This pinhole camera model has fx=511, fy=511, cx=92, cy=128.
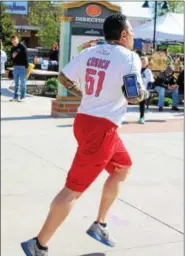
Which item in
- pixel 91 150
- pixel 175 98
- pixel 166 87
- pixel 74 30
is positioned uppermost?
pixel 74 30

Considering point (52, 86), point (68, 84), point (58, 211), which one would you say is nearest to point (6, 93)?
point (52, 86)

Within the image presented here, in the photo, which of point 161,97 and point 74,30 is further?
point 161,97

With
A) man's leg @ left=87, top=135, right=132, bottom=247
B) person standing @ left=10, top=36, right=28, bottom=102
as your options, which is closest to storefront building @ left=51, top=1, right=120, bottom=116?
person standing @ left=10, top=36, right=28, bottom=102

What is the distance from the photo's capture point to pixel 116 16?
3740 mm

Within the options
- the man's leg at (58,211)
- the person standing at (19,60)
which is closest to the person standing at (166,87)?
the person standing at (19,60)

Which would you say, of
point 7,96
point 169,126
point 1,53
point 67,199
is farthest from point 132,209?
point 1,53

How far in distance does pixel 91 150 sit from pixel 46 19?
1247 inches

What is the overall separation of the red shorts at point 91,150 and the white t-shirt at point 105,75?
0.07 metres

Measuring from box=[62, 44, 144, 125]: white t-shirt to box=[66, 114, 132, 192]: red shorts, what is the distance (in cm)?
7

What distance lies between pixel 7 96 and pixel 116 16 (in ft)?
37.8

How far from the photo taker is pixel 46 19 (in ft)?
112

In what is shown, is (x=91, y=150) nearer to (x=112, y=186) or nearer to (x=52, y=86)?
(x=112, y=186)

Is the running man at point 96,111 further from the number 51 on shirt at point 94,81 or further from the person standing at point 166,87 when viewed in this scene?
the person standing at point 166,87

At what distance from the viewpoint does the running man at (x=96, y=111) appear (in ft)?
11.7
